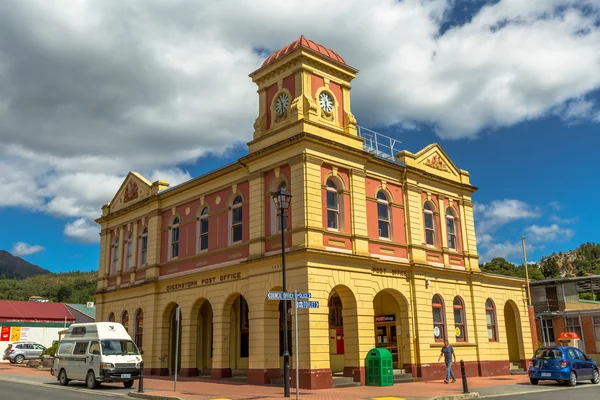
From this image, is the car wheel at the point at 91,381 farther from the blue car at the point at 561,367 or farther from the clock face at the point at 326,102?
A: the blue car at the point at 561,367

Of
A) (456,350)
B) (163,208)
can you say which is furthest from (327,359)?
(163,208)

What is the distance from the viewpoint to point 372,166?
24.8 m

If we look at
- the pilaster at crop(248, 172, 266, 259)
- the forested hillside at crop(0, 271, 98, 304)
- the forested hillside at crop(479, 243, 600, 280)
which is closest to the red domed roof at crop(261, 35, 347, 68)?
the pilaster at crop(248, 172, 266, 259)

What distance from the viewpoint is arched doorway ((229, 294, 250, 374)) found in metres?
26.7

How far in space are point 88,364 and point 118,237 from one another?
45.9ft

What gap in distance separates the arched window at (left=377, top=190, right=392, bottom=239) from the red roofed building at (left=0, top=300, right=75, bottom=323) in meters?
37.9

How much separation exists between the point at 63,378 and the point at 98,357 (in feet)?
10.2

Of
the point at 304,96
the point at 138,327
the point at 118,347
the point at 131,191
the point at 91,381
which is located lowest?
the point at 91,381

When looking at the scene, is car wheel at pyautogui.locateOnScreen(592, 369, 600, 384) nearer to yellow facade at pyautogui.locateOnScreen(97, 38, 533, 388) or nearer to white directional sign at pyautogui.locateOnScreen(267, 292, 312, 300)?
yellow facade at pyautogui.locateOnScreen(97, 38, 533, 388)

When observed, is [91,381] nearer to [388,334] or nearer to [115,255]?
[388,334]

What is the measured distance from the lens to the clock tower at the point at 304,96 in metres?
22.7

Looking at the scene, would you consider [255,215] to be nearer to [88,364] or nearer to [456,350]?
[88,364]

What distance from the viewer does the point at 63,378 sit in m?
22.9

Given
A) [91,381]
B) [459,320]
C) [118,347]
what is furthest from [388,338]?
[91,381]
